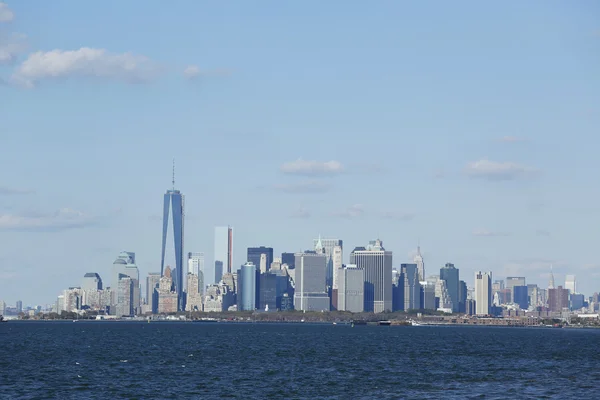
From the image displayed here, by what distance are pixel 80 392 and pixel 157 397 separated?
8.58 m

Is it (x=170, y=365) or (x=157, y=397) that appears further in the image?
(x=170, y=365)

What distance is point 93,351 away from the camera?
6580 inches

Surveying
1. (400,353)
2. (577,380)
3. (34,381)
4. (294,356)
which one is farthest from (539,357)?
(34,381)

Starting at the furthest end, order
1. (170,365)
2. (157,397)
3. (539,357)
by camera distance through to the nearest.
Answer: (539,357) < (170,365) < (157,397)

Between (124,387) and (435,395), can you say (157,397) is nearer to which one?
(124,387)

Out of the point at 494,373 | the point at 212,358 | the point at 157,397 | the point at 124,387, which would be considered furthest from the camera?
the point at 212,358

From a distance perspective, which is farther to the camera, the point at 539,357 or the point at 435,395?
the point at 539,357

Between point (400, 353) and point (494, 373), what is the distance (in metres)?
48.1

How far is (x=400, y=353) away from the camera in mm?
166875

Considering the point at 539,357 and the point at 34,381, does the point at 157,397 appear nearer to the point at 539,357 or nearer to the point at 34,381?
the point at 34,381

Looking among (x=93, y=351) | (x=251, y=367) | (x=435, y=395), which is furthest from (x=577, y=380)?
(x=93, y=351)

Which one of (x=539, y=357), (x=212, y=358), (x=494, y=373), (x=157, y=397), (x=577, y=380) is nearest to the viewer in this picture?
(x=157, y=397)

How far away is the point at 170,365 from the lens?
422ft

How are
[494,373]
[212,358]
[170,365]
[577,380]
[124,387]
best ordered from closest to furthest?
1. [124,387]
2. [577,380]
3. [494,373]
4. [170,365]
5. [212,358]
